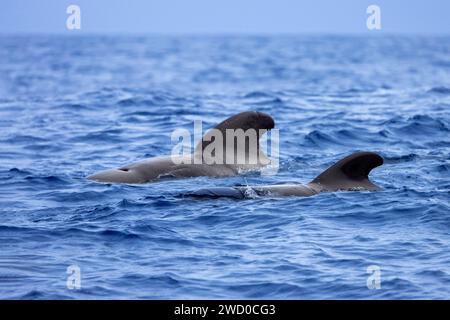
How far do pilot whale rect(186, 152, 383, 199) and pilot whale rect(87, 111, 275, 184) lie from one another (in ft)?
6.89

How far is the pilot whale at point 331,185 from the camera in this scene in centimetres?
1652

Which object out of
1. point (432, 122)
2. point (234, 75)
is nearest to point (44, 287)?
point (432, 122)

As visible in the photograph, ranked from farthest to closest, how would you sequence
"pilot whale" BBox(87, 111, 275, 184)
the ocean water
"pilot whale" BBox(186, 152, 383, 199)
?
"pilot whale" BBox(87, 111, 275, 184)
"pilot whale" BBox(186, 152, 383, 199)
the ocean water

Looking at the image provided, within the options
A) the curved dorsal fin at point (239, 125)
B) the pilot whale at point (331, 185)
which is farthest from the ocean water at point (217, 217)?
the curved dorsal fin at point (239, 125)

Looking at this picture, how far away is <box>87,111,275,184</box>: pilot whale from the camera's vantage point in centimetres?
1842

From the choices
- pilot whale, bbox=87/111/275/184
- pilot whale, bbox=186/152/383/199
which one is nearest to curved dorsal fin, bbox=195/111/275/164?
pilot whale, bbox=87/111/275/184

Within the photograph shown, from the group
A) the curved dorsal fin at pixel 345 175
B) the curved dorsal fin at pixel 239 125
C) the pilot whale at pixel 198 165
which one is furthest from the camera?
the curved dorsal fin at pixel 239 125

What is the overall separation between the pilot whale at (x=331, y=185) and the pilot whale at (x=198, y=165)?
2.10m

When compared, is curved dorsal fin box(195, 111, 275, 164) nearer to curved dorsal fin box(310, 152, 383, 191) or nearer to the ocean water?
the ocean water

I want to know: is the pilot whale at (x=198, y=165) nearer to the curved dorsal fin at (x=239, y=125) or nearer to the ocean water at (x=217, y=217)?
the curved dorsal fin at (x=239, y=125)

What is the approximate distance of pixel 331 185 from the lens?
55.5 feet

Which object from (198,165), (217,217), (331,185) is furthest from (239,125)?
(217,217)

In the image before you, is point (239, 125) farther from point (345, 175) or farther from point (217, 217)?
point (217, 217)
